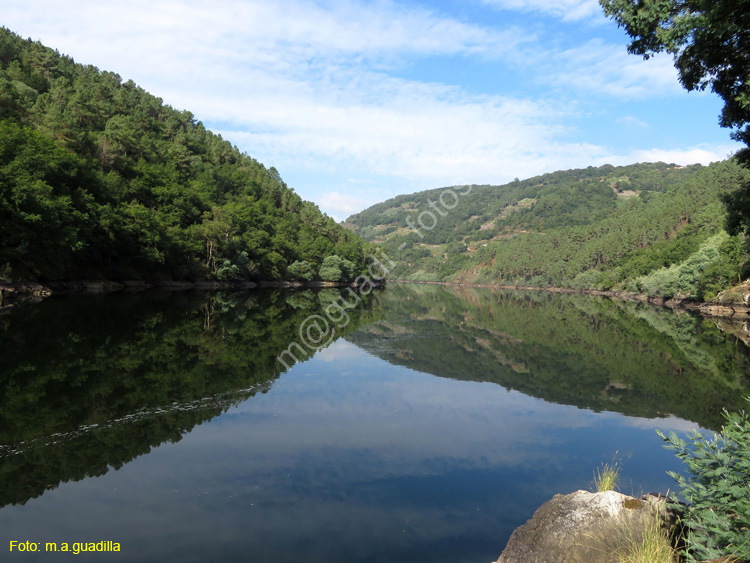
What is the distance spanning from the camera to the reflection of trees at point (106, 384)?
29.9 feet

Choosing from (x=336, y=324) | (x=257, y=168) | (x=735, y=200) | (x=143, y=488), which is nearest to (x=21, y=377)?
(x=143, y=488)

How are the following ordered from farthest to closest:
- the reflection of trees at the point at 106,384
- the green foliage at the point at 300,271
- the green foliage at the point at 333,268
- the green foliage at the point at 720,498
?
the green foliage at the point at 333,268 < the green foliage at the point at 300,271 < the reflection of trees at the point at 106,384 < the green foliage at the point at 720,498

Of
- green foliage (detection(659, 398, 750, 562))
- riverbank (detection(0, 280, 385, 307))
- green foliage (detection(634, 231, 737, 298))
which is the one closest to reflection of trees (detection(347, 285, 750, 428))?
green foliage (detection(659, 398, 750, 562))

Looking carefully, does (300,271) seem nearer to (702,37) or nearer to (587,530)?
(702,37)

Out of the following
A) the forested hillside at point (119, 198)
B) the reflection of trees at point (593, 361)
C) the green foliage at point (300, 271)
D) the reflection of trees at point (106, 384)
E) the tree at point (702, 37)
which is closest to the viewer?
the reflection of trees at point (106, 384)

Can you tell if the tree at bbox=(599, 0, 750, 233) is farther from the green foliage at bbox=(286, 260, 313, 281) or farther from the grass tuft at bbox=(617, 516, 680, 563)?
the green foliage at bbox=(286, 260, 313, 281)

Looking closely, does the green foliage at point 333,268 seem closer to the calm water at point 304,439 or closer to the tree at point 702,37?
the calm water at point 304,439

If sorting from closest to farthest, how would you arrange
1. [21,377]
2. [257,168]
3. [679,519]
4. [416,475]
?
[679,519] < [416,475] < [21,377] < [257,168]

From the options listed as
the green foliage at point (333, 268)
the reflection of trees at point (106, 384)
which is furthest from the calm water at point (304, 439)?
the green foliage at point (333, 268)

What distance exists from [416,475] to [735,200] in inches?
1227

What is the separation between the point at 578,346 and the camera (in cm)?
2962

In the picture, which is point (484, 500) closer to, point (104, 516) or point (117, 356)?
point (104, 516)

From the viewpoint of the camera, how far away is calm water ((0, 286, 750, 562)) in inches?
276

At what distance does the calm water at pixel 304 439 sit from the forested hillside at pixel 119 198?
73.4ft
